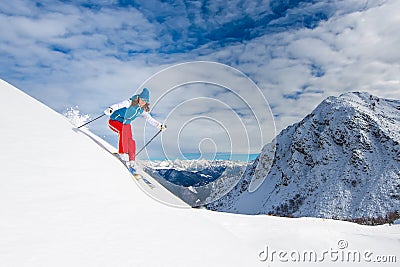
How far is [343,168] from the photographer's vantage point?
529 feet

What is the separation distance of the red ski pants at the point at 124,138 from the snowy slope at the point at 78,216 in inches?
52.4

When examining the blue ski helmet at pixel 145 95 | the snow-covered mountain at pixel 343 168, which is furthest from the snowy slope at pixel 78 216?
the snow-covered mountain at pixel 343 168

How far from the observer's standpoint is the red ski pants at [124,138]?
8970 millimetres

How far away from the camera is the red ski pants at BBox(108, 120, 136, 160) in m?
8.97

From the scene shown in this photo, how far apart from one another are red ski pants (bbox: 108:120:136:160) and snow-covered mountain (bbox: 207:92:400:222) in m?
113

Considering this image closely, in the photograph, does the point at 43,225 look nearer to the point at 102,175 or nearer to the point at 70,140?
the point at 102,175

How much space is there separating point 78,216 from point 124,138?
502 centimetres

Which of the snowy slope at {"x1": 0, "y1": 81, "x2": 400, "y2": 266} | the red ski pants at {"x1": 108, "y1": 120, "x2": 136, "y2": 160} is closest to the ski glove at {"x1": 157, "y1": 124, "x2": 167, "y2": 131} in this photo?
the red ski pants at {"x1": 108, "y1": 120, "x2": 136, "y2": 160}

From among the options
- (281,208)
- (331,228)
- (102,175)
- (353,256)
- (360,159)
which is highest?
(102,175)

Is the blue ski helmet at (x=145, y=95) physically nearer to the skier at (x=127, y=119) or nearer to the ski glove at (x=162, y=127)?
the skier at (x=127, y=119)

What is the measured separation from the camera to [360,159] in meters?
→ 158

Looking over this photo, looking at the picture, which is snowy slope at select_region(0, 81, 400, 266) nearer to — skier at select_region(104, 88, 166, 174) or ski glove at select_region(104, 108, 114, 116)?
ski glove at select_region(104, 108, 114, 116)

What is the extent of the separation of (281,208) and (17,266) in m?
172

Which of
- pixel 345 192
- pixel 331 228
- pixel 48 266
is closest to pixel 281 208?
pixel 345 192
